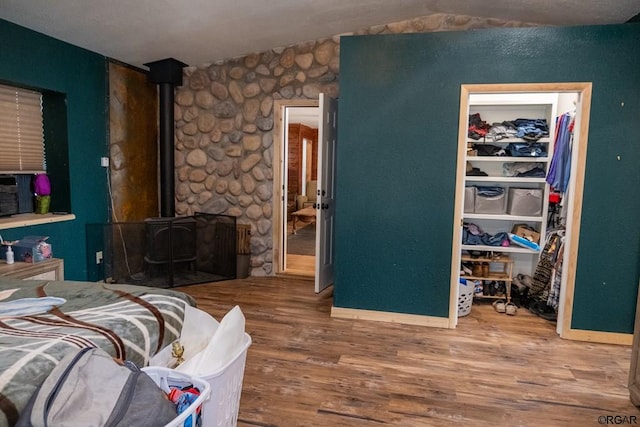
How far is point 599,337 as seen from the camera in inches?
127

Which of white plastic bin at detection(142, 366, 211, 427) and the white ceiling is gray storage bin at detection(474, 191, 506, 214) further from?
white plastic bin at detection(142, 366, 211, 427)

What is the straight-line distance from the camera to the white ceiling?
318 centimetres

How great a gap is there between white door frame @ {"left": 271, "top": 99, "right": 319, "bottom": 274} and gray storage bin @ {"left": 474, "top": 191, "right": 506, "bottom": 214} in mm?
2006

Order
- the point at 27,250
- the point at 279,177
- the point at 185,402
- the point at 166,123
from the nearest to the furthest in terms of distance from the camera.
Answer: the point at 185,402 < the point at 27,250 < the point at 166,123 < the point at 279,177

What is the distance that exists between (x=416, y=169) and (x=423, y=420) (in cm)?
191

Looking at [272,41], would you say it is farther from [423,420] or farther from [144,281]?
[423,420]

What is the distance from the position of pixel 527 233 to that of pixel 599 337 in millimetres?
1145

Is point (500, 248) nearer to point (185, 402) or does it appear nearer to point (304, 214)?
point (185, 402)

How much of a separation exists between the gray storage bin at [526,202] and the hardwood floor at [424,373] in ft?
3.31

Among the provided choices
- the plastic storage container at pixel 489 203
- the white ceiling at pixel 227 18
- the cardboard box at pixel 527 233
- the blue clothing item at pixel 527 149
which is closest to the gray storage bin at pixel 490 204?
the plastic storage container at pixel 489 203

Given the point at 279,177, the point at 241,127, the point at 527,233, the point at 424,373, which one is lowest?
the point at 424,373

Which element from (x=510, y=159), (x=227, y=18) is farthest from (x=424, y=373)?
(x=227, y=18)

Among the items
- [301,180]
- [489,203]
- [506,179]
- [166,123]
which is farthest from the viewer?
[301,180]

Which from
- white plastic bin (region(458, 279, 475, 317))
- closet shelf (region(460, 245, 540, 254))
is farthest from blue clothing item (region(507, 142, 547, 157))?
white plastic bin (region(458, 279, 475, 317))
